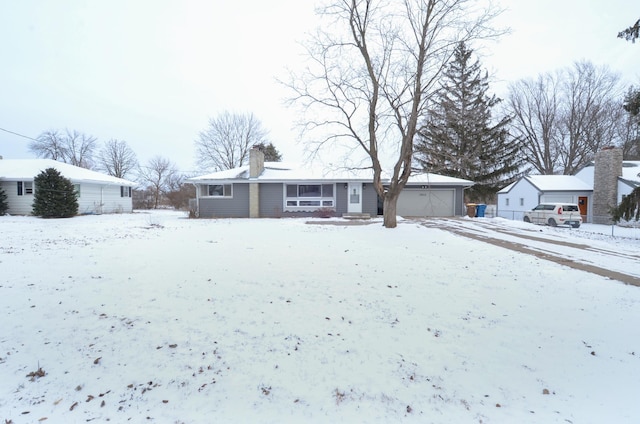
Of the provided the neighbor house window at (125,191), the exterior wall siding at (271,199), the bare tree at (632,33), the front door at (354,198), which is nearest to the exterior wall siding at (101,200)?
the neighbor house window at (125,191)

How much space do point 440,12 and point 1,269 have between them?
594 inches

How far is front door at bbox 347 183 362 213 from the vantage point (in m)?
20.5

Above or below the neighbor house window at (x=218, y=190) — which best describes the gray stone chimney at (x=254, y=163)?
above

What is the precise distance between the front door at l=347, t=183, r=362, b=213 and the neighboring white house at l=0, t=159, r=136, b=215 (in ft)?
61.0

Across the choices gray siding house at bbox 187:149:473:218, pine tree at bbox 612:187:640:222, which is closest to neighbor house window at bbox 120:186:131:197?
gray siding house at bbox 187:149:473:218

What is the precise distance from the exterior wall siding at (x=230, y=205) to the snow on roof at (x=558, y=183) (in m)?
22.6

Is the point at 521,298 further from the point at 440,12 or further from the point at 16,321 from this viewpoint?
the point at 440,12

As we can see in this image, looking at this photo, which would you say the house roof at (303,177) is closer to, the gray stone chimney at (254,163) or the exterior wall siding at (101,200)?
the gray stone chimney at (254,163)

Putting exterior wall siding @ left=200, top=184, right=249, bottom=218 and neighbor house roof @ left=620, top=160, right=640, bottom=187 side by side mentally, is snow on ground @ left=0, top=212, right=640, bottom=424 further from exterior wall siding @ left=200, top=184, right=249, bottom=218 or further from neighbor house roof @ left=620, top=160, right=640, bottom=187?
neighbor house roof @ left=620, top=160, right=640, bottom=187

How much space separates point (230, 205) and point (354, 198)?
8306 millimetres

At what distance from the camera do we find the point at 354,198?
20547 millimetres

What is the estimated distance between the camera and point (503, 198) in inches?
1188

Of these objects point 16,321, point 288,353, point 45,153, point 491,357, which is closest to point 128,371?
point 288,353

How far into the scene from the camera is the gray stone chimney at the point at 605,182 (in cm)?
2123
